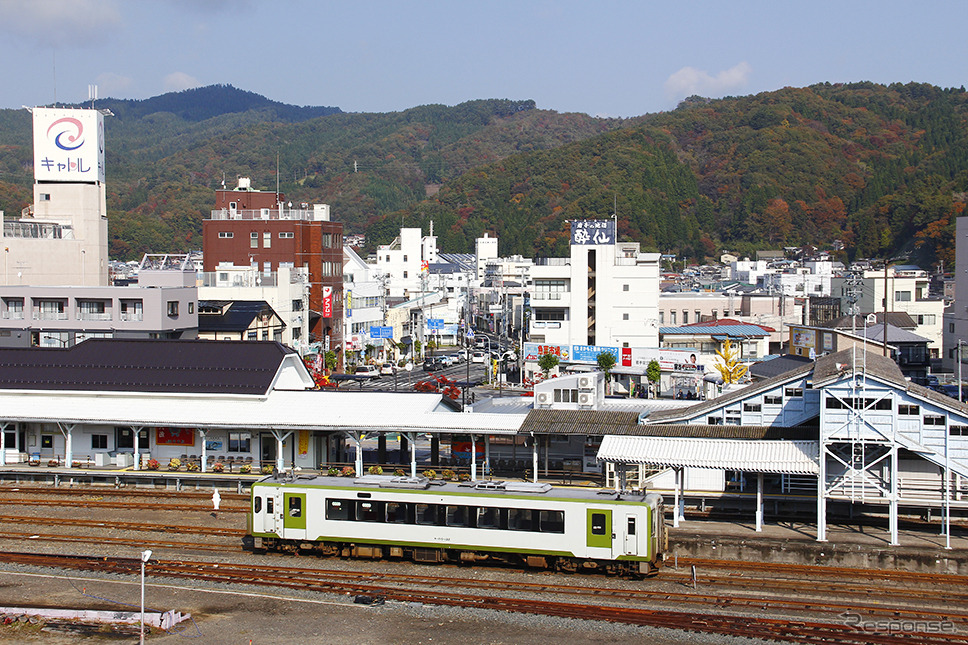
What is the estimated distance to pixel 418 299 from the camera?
8388cm

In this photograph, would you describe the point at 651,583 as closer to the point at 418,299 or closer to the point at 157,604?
the point at 157,604

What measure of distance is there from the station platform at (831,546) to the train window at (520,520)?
3.45m

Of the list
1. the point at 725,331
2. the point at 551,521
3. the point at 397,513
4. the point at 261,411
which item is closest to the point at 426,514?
the point at 397,513

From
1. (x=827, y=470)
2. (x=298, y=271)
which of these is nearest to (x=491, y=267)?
(x=298, y=271)

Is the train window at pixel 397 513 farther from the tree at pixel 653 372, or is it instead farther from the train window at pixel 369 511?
the tree at pixel 653 372

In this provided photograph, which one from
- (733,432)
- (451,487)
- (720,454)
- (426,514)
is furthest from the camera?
(733,432)

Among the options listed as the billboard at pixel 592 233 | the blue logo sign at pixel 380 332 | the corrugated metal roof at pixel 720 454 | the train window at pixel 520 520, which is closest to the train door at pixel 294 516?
the train window at pixel 520 520

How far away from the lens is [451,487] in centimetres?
2153

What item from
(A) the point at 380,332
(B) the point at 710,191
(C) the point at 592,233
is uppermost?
(B) the point at 710,191

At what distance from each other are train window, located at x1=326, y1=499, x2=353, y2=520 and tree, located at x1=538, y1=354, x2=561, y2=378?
32.5 meters

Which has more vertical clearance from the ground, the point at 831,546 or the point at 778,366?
the point at 778,366

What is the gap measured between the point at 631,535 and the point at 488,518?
305cm

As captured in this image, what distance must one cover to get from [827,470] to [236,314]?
113 ft

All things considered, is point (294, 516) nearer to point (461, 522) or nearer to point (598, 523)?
point (461, 522)
